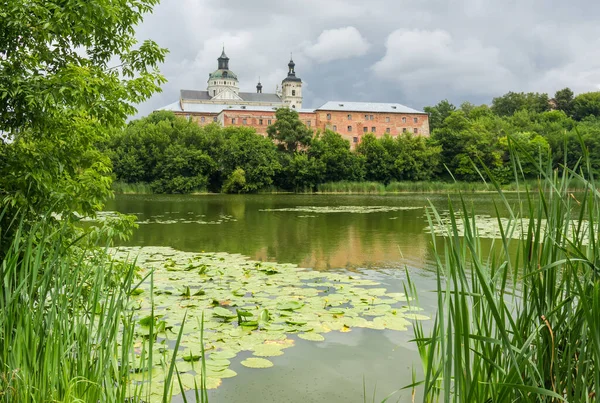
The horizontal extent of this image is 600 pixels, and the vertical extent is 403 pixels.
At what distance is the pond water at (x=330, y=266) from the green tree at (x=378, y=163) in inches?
1242

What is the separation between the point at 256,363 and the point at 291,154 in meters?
48.1

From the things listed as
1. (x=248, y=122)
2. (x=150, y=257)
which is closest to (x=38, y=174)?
(x=150, y=257)

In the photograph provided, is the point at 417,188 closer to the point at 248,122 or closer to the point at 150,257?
the point at 248,122

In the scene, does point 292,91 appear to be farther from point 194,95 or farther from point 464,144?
point 464,144

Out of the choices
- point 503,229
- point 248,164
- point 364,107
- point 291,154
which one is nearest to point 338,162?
point 291,154

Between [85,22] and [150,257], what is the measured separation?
5526mm

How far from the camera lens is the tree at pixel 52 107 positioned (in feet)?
11.9

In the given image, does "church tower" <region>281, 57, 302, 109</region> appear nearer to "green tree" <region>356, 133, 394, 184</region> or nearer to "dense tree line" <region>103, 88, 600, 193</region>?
"dense tree line" <region>103, 88, 600, 193</region>

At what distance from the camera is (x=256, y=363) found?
3.76m

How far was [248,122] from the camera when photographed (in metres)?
62.8

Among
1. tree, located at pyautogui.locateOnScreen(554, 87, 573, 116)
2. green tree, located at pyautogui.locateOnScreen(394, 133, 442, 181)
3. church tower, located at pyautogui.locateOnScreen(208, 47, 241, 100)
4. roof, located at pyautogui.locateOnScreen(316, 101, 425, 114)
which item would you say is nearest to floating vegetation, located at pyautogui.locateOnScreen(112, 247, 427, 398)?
green tree, located at pyautogui.locateOnScreen(394, 133, 442, 181)

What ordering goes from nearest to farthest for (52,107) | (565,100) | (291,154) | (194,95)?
(52,107) < (291,154) < (565,100) < (194,95)

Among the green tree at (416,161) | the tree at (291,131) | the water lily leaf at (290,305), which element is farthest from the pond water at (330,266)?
the tree at (291,131)

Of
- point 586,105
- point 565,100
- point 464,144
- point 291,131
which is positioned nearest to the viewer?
point 464,144
